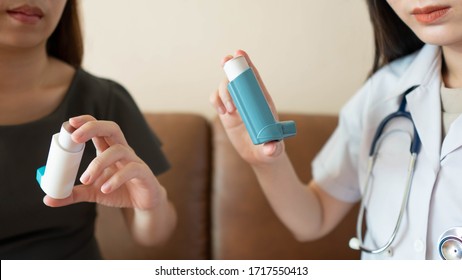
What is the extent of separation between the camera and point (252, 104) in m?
0.47

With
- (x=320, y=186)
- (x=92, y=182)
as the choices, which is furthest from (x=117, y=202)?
(x=320, y=186)

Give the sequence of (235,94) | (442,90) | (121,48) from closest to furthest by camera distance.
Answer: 1. (235,94)
2. (442,90)
3. (121,48)

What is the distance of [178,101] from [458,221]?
53 cm

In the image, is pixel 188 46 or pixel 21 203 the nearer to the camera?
pixel 21 203

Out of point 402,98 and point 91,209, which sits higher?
point 402,98

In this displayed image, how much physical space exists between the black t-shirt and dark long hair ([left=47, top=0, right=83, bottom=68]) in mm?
28

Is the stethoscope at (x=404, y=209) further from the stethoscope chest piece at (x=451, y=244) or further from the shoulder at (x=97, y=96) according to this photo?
the shoulder at (x=97, y=96)

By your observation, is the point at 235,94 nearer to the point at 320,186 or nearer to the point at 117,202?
the point at 117,202

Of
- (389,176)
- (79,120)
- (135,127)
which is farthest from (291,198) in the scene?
(79,120)

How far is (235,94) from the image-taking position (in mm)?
474

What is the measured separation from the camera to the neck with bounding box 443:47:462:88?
594 mm

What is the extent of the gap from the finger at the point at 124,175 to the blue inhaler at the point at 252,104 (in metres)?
0.12

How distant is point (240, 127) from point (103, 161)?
0.19 m

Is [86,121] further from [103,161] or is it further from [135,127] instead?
[135,127]
